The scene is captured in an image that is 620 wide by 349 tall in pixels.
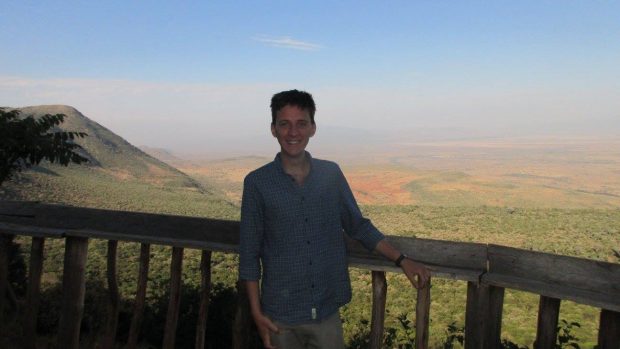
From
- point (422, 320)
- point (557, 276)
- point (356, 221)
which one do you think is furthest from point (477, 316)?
point (356, 221)

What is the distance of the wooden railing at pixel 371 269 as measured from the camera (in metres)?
2.04

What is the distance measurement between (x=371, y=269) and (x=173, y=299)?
1.42 meters

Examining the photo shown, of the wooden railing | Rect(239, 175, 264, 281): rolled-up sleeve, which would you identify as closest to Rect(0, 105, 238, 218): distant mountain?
the wooden railing

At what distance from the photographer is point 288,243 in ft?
6.98

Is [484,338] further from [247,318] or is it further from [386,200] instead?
[386,200]

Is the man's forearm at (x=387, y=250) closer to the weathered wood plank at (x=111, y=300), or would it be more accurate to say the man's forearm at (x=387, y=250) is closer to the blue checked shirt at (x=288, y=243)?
the blue checked shirt at (x=288, y=243)

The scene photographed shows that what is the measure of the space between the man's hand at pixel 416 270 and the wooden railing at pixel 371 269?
8 cm

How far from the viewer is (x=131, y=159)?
10112 centimetres

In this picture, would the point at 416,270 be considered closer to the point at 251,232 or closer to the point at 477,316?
the point at 477,316

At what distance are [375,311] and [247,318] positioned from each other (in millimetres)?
825

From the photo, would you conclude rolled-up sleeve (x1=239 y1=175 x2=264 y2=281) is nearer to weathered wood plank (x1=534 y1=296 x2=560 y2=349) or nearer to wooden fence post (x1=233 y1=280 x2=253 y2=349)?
wooden fence post (x1=233 y1=280 x2=253 y2=349)

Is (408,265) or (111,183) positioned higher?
(408,265)

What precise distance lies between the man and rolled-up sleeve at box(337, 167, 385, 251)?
0.26ft

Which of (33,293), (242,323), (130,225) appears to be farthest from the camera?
(33,293)
